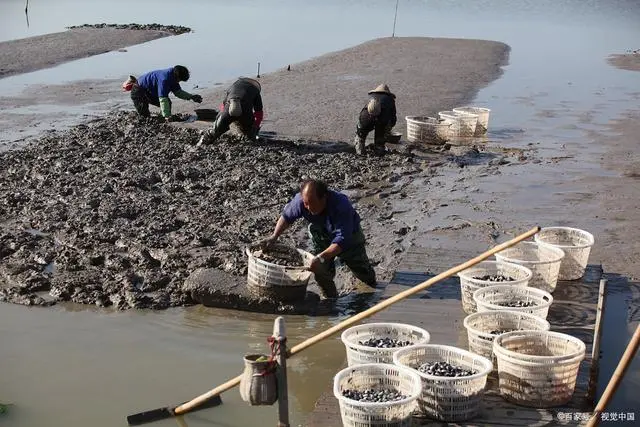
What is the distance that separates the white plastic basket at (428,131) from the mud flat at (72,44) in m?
11.6

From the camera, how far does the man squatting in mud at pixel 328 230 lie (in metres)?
6.84

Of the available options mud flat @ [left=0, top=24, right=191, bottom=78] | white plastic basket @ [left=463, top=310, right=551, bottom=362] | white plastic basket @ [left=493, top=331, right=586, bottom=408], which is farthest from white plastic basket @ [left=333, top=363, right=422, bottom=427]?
mud flat @ [left=0, top=24, right=191, bottom=78]

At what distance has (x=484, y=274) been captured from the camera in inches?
279

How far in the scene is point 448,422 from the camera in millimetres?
5035

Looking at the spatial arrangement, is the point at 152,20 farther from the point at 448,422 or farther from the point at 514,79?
the point at 448,422

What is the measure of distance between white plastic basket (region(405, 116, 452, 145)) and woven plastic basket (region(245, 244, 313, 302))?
647 centimetres

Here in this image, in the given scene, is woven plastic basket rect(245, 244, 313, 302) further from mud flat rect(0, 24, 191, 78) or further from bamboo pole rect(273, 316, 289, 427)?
mud flat rect(0, 24, 191, 78)

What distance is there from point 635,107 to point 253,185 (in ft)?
33.4

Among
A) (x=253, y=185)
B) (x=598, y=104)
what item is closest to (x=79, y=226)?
Result: (x=253, y=185)

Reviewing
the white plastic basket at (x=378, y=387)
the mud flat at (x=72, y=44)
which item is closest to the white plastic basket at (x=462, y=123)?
the white plastic basket at (x=378, y=387)

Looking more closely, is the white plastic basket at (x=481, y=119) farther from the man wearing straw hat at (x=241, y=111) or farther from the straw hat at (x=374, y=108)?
the man wearing straw hat at (x=241, y=111)

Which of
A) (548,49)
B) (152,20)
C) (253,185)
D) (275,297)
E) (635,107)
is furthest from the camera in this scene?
(152,20)

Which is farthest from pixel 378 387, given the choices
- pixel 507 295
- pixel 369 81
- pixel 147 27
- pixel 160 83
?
pixel 147 27

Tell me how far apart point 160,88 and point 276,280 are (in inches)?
289
